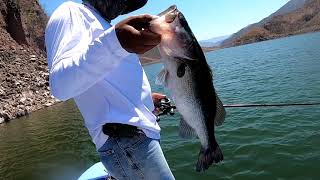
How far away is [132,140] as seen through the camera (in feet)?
10.8

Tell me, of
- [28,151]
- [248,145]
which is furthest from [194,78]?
[28,151]

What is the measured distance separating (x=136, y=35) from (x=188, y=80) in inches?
21.4

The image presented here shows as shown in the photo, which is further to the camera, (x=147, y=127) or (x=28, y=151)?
(x=28, y=151)

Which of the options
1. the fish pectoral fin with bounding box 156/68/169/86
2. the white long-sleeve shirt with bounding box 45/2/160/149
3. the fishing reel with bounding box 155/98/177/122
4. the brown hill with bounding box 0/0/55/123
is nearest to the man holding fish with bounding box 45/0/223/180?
the white long-sleeve shirt with bounding box 45/2/160/149

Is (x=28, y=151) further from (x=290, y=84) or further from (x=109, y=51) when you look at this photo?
(x=109, y=51)

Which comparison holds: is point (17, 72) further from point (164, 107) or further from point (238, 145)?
point (164, 107)

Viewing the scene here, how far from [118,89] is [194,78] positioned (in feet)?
2.22

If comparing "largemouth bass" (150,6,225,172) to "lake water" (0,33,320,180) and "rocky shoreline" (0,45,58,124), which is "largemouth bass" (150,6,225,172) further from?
"rocky shoreline" (0,45,58,124)

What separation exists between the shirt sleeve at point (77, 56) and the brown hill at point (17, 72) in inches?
1245

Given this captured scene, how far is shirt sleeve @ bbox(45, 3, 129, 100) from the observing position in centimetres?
259

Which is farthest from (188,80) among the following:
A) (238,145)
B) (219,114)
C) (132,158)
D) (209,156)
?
(238,145)

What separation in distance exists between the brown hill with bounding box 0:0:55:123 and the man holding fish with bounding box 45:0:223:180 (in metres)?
31.2

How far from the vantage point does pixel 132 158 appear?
3.30 metres

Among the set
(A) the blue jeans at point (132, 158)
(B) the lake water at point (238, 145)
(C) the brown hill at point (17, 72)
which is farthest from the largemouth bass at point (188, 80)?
(C) the brown hill at point (17, 72)
